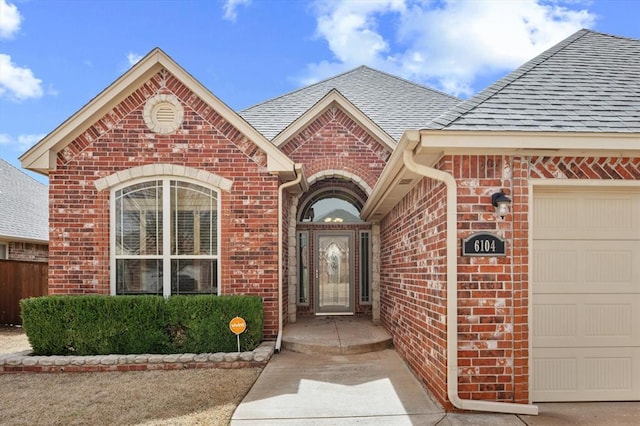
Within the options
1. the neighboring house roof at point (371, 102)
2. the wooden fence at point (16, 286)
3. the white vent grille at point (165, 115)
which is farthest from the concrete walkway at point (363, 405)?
the wooden fence at point (16, 286)

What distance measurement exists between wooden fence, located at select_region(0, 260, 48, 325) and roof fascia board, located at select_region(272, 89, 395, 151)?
24.6 feet

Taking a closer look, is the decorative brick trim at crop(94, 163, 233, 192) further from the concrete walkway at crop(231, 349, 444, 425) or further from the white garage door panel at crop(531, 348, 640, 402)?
the white garage door panel at crop(531, 348, 640, 402)

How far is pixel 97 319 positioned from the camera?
674 centimetres

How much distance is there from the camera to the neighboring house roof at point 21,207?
1445 centimetres

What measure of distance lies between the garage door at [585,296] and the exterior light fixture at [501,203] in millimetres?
490

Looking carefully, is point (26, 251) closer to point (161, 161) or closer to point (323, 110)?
point (161, 161)

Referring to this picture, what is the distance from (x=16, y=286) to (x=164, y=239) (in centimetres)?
696

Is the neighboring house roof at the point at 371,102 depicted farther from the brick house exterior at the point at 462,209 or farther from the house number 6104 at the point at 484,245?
the house number 6104 at the point at 484,245

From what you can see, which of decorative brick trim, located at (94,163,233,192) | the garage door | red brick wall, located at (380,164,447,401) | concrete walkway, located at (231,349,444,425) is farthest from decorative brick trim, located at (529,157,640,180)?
decorative brick trim, located at (94,163,233,192)

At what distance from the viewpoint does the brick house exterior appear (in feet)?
14.5

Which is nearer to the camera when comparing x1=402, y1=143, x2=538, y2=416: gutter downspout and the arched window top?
x1=402, y1=143, x2=538, y2=416: gutter downspout

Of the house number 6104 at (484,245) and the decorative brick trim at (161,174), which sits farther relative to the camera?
the decorative brick trim at (161,174)

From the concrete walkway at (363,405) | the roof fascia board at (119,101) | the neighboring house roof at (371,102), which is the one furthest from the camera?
the neighboring house roof at (371,102)

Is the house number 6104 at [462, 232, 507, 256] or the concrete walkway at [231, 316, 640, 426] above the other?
the house number 6104 at [462, 232, 507, 256]
